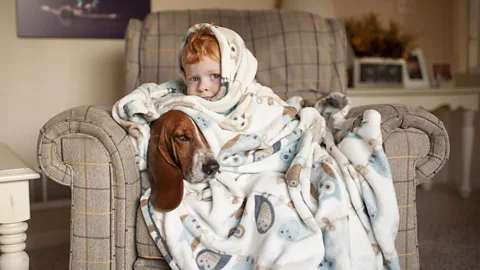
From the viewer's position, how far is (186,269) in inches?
53.8

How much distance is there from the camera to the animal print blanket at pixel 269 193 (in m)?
1.36

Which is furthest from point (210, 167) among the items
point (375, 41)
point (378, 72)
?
point (375, 41)

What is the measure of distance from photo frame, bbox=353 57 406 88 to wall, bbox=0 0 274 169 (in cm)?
114

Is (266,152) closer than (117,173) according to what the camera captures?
No

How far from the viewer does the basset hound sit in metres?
1.40

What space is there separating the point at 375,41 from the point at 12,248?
2.24 meters

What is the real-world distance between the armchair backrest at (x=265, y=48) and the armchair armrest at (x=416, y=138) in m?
0.63

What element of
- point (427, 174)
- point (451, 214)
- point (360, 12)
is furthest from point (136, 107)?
point (360, 12)

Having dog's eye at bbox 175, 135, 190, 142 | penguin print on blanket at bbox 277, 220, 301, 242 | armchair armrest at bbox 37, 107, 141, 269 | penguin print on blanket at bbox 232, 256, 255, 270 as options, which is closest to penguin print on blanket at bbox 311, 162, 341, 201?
penguin print on blanket at bbox 277, 220, 301, 242

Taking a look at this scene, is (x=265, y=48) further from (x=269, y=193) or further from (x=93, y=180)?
(x=93, y=180)

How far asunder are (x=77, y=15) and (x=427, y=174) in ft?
5.65

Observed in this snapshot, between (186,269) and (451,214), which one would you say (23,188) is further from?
(451,214)

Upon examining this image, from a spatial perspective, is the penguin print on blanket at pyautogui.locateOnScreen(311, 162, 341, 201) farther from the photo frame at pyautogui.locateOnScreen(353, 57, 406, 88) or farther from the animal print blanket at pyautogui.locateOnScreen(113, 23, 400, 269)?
the photo frame at pyautogui.locateOnScreen(353, 57, 406, 88)

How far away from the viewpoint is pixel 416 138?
1512 mm
